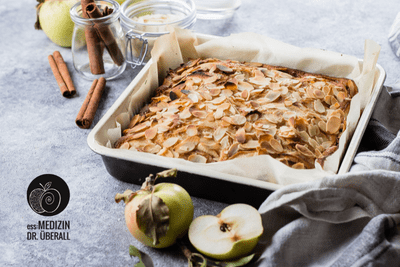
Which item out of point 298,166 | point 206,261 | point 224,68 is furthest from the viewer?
point 224,68

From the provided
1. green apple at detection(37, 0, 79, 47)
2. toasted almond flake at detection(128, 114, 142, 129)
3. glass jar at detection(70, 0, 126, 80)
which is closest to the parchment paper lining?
toasted almond flake at detection(128, 114, 142, 129)

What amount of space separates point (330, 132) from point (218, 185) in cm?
29

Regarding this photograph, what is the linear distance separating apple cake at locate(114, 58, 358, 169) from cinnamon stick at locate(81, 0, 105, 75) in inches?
11.7

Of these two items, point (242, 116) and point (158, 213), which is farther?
point (242, 116)

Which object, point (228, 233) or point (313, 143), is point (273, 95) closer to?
point (313, 143)

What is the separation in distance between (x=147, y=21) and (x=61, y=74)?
0.33 meters

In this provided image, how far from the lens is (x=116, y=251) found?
766 mm

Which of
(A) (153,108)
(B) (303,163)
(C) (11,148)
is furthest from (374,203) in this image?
(C) (11,148)

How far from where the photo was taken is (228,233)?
2.28 ft

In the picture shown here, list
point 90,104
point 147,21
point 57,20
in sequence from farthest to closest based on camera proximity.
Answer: point 57,20, point 147,21, point 90,104

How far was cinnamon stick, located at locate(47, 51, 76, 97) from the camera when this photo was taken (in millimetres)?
1215

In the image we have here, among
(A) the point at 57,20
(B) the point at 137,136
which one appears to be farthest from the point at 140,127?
(A) the point at 57,20

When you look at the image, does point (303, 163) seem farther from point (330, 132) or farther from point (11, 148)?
point (11, 148)

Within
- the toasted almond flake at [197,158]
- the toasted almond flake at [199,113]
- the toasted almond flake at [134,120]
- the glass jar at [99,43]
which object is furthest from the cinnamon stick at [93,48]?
the toasted almond flake at [197,158]
